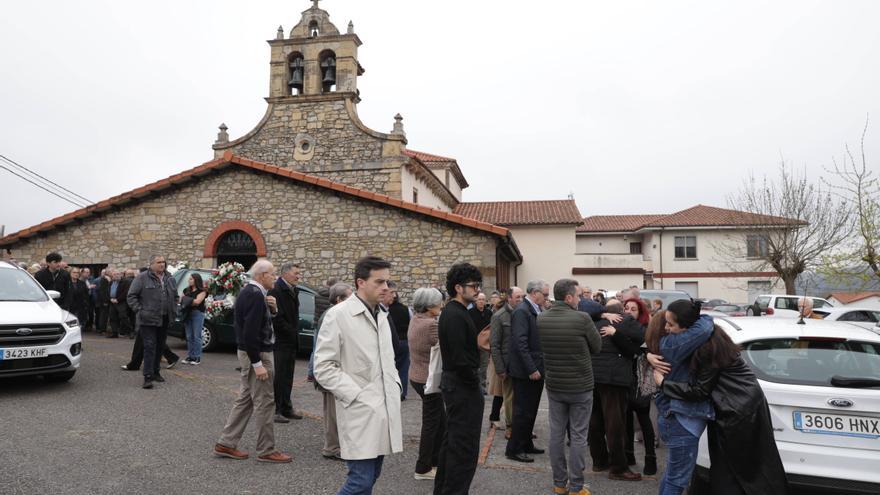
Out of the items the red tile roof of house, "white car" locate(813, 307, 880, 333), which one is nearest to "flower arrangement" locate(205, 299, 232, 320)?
"white car" locate(813, 307, 880, 333)

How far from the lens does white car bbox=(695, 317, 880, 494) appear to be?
12.5 ft

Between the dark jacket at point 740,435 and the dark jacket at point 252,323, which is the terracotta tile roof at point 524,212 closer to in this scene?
the dark jacket at point 252,323

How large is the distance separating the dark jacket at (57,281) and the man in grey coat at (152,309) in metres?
4.20

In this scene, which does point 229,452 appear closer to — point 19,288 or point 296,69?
point 19,288

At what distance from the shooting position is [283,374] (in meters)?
6.79

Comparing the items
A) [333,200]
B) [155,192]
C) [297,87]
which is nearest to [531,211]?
[297,87]

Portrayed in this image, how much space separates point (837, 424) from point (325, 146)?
60.8 ft

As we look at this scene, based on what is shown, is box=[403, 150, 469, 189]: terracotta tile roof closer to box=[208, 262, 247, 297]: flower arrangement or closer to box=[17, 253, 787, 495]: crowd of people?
box=[208, 262, 247, 297]: flower arrangement

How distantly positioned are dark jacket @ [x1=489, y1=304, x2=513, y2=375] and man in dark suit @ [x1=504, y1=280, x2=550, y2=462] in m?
0.35

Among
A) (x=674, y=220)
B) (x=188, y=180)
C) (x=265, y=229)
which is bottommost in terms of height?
(x=265, y=229)

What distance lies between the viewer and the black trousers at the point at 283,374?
6.71 meters

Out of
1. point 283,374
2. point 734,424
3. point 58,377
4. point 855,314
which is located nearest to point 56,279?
point 58,377

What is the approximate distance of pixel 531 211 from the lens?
1188 inches

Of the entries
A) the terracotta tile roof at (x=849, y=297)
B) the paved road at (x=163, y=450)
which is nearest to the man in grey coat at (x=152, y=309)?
the paved road at (x=163, y=450)
